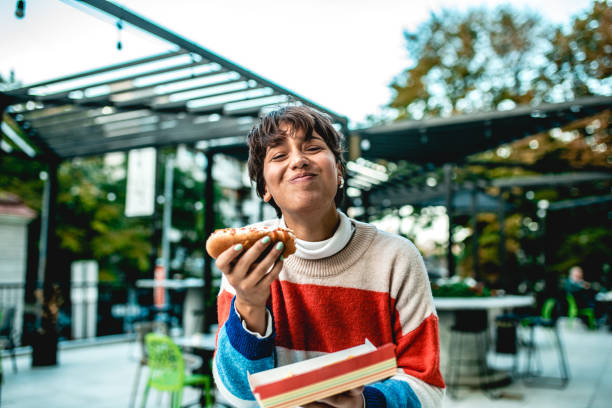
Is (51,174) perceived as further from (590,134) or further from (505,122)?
(590,134)

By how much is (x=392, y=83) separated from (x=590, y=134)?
692 cm

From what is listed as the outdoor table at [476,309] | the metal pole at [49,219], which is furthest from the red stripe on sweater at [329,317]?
the metal pole at [49,219]

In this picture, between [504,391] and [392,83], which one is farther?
[392,83]

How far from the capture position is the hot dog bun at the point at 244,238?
1104 mm

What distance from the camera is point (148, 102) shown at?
538 cm

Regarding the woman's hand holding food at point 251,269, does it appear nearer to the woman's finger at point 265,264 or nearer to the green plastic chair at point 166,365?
the woman's finger at point 265,264

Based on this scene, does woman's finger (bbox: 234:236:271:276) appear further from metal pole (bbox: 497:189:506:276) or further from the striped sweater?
metal pole (bbox: 497:189:506:276)

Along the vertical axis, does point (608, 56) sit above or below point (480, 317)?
above

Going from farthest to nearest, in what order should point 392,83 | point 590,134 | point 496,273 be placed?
point 392,83 → point 496,273 → point 590,134

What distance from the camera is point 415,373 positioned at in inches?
47.3

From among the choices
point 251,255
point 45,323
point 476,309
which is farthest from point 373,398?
point 45,323

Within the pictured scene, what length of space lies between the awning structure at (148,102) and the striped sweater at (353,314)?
188 centimetres

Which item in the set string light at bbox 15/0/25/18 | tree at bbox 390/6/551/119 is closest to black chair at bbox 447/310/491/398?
string light at bbox 15/0/25/18

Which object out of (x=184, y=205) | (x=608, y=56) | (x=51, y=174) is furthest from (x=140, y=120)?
(x=184, y=205)
